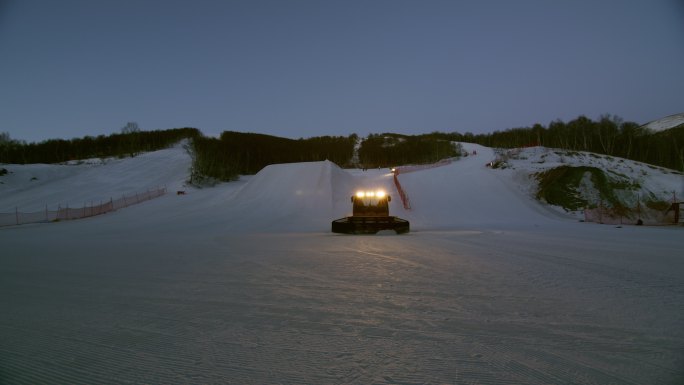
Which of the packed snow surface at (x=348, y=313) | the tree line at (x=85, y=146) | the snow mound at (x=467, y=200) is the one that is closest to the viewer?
the packed snow surface at (x=348, y=313)

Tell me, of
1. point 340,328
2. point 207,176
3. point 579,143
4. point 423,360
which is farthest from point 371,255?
point 579,143

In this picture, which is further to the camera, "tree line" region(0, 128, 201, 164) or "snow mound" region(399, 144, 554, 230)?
"tree line" region(0, 128, 201, 164)

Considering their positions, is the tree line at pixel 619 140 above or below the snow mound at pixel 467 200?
above

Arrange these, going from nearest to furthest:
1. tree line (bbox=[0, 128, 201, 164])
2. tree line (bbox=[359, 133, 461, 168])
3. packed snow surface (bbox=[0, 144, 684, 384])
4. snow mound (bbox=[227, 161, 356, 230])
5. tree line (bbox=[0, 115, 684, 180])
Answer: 1. packed snow surface (bbox=[0, 144, 684, 384])
2. snow mound (bbox=[227, 161, 356, 230])
3. tree line (bbox=[0, 115, 684, 180])
4. tree line (bbox=[0, 128, 201, 164])
5. tree line (bbox=[359, 133, 461, 168])

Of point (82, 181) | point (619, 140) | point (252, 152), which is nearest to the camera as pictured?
point (82, 181)

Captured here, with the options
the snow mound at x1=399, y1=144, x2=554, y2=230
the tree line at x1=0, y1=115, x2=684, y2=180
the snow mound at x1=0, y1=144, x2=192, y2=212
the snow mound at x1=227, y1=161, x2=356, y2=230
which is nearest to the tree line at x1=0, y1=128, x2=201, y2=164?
the tree line at x1=0, y1=115, x2=684, y2=180

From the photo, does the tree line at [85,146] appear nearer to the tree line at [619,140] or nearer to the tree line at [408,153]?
the tree line at [408,153]

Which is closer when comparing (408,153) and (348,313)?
(348,313)

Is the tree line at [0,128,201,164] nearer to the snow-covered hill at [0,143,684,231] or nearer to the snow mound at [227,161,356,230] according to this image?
the snow-covered hill at [0,143,684,231]

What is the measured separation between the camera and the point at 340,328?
4520 mm

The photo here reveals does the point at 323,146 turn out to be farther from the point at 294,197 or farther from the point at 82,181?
the point at 294,197

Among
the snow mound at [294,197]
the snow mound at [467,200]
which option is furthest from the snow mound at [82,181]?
the snow mound at [467,200]

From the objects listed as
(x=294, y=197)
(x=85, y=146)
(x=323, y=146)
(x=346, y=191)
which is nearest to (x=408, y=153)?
(x=323, y=146)

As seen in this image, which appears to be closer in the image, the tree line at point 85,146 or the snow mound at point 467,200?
the snow mound at point 467,200
